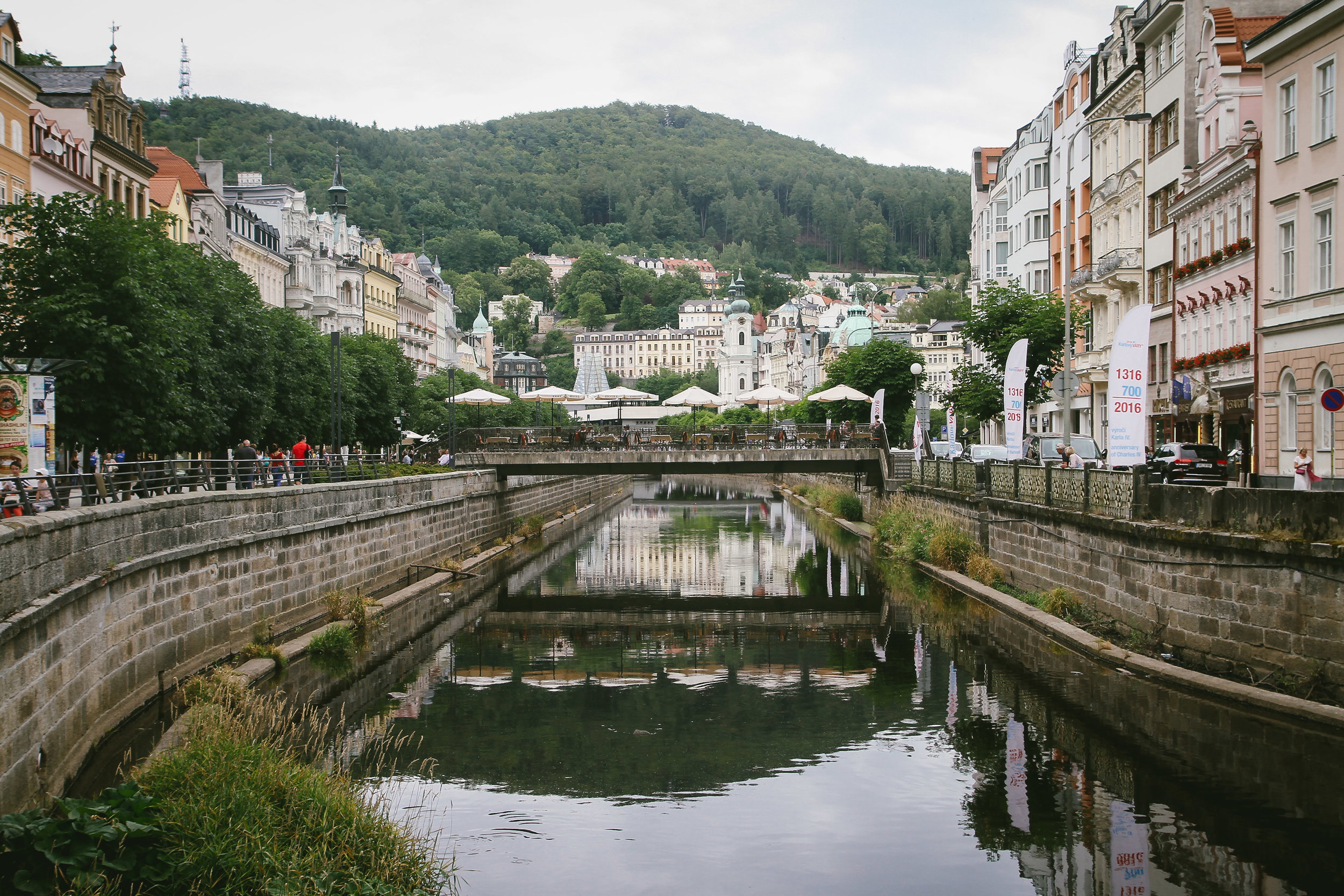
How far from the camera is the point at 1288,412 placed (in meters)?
30.4

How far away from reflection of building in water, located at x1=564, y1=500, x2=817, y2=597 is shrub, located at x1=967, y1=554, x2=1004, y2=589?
4.16 m

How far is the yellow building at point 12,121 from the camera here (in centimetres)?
3841

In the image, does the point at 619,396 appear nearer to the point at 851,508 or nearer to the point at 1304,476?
the point at 851,508

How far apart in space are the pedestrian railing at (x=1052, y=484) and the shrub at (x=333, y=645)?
14210 mm

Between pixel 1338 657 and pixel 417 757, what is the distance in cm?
1169

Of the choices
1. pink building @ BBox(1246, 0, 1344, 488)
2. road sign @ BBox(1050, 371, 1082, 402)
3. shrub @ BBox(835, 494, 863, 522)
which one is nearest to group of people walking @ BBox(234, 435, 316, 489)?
road sign @ BBox(1050, 371, 1082, 402)

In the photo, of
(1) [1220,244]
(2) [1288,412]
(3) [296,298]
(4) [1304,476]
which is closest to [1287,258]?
(2) [1288,412]

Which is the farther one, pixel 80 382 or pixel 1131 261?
pixel 1131 261

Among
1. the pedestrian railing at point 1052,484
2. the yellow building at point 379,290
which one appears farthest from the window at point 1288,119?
the yellow building at point 379,290

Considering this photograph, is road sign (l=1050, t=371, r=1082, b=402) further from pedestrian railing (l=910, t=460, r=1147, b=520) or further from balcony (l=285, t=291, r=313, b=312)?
balcony (l=285, t=291, r=313, b=312)

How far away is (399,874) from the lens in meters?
11.5

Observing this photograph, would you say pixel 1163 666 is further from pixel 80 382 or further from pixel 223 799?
pixel 80 382

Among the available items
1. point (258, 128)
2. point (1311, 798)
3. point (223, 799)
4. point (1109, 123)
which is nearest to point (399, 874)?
point (223, 799)

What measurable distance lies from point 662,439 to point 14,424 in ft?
99.8
